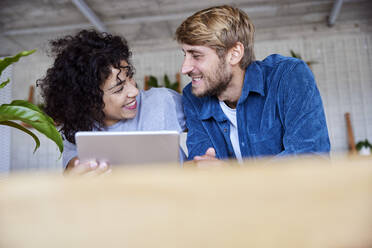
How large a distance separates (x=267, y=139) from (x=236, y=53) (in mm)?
429

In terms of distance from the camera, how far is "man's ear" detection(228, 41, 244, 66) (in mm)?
1472

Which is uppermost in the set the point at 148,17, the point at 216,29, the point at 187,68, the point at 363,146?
the point at 148,17

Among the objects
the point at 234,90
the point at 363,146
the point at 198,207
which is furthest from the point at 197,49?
the point at 363,146

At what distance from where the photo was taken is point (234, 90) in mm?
1479

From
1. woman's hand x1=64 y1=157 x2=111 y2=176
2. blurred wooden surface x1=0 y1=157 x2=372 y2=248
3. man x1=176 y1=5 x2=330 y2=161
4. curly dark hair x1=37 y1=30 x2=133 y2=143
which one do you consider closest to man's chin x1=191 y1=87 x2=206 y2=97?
man x1=176 y1=5 x2=330 y2=161

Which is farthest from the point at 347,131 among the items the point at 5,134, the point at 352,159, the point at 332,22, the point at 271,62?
the point at 352,159

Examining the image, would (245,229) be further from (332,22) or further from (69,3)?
(332,22)

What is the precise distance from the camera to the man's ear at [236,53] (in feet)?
4.83

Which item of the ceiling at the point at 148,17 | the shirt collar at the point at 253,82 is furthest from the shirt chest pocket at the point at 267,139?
the ceiling at the point at 148,17

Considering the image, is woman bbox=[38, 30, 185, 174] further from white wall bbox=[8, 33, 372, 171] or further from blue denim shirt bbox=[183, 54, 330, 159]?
white wall bbox=[8, 33, 372, 171]

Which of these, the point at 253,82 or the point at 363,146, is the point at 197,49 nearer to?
the point at 253,82

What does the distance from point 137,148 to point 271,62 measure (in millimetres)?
731

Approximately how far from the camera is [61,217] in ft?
0.47

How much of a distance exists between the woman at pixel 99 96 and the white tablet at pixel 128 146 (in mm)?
384
